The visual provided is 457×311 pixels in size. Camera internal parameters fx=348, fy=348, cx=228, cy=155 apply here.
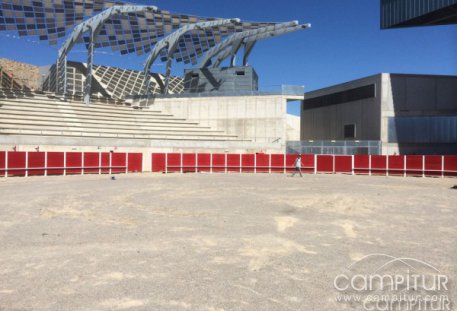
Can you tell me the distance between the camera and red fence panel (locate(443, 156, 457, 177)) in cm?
2606

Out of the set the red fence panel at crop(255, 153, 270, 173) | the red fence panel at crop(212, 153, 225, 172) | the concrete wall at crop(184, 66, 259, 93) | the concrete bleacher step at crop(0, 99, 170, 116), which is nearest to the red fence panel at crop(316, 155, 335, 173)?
the red fence panel at crop(255, 153, 270, 173)

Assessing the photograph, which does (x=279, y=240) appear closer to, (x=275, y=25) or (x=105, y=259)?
(x=105, y=259)

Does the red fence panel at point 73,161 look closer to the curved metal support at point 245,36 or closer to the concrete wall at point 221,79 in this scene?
the concrete wall at point 221,79

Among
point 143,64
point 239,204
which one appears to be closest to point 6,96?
point 143,64

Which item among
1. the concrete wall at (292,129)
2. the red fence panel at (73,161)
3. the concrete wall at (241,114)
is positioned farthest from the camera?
the concrete wall at (292,129)

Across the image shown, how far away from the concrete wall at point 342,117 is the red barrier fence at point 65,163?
84.9 feet

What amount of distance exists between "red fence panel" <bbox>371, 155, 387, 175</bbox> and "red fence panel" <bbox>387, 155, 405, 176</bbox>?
37 cm

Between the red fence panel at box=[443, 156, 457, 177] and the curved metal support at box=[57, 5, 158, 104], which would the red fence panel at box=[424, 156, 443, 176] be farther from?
the curved metal support at box=[57, 5, 158, 104]

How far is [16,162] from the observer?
22984mm

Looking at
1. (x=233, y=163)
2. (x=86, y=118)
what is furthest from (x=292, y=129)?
(x=86, y=118)

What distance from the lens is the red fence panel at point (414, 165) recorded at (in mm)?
26828

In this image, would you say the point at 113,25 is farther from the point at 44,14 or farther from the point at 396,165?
the point at 396,165

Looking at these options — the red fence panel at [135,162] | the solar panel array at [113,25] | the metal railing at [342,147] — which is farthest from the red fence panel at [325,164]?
the solar panel array at [113,25]

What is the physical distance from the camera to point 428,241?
7.04 m
